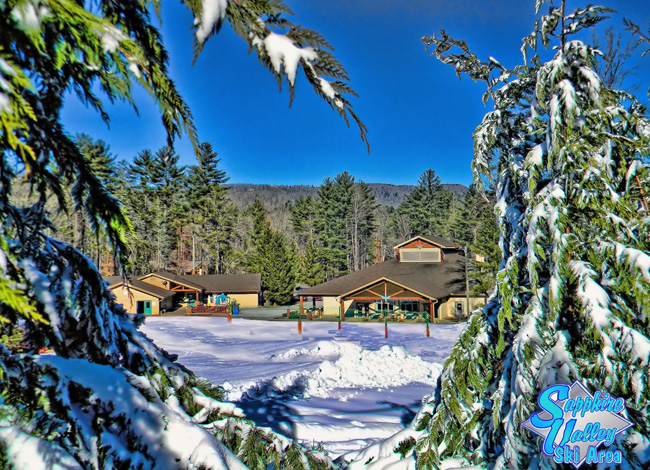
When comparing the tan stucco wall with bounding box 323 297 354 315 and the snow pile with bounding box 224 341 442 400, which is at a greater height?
the tan stucco wall with bounding box 323 297 354 315

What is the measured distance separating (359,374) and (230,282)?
31.7m

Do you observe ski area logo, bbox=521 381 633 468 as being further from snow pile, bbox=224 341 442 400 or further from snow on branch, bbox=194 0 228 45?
snow pile, bbox=224 341 442 400

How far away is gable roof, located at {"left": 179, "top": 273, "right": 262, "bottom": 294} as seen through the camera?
136 feet

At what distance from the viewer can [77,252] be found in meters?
2.25

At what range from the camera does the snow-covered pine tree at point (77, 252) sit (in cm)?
126

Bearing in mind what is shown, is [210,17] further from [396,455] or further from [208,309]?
[208,309]

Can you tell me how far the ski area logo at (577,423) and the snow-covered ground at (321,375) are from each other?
5597mm

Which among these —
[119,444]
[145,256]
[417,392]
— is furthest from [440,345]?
[145,256]

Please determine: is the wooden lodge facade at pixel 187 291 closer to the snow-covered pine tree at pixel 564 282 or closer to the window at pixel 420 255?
the window at pixel 420 255

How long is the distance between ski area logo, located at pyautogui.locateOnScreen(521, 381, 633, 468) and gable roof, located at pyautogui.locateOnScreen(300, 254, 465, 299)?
90.2 feet

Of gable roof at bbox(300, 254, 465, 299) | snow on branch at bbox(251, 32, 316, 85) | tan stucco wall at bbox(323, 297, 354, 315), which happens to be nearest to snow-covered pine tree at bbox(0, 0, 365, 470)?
snow on branch at bbox(251, 32, 316, 85)

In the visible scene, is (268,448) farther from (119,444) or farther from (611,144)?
(611,144)

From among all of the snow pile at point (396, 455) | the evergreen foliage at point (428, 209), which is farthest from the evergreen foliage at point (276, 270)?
the snow pile at point (396, 455)

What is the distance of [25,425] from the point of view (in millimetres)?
1423
